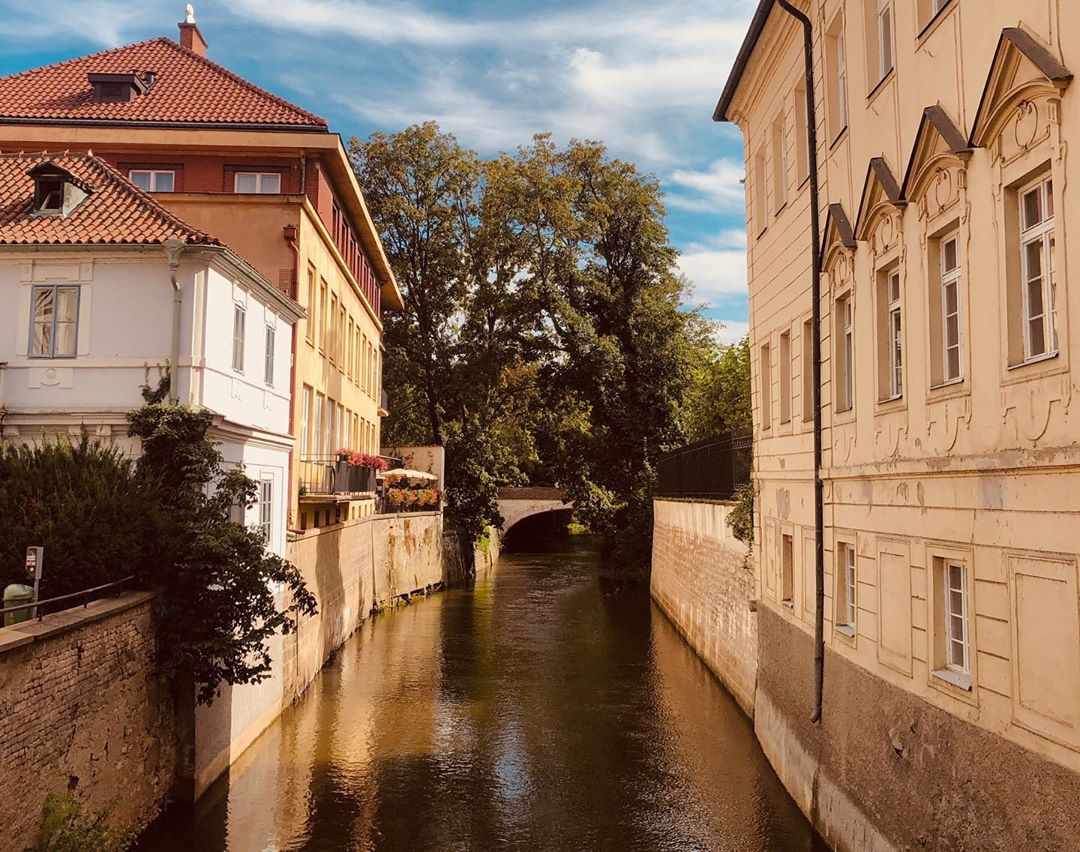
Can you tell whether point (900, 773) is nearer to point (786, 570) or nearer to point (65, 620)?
point (786, 570)

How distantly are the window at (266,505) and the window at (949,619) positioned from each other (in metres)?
10.6

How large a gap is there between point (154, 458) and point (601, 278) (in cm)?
3140

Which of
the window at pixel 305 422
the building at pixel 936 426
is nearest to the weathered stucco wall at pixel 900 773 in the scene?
the building at pixel 936 426

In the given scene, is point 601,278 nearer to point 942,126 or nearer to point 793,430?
point 793,430

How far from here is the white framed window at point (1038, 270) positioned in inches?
269

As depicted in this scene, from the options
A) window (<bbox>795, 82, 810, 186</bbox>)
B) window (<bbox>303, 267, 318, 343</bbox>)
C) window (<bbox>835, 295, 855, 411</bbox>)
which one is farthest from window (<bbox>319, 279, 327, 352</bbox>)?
window (<bbox>835, 295, 855, 411</bbox>)

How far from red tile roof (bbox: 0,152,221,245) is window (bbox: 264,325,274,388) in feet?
10.0

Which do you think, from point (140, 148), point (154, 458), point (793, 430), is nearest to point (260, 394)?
point (154, 458)

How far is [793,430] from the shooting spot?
14.0 m

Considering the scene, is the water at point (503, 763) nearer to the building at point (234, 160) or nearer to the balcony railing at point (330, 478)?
the balcony railing at point (330, 478)

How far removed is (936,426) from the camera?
8602 mm

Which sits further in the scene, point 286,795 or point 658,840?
point 286,795

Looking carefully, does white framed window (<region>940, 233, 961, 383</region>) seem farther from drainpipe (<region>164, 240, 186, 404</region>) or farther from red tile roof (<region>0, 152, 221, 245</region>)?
drainpipe (<region>164, 240, 186, 404</region>)

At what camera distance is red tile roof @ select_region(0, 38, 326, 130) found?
79.9 ft
